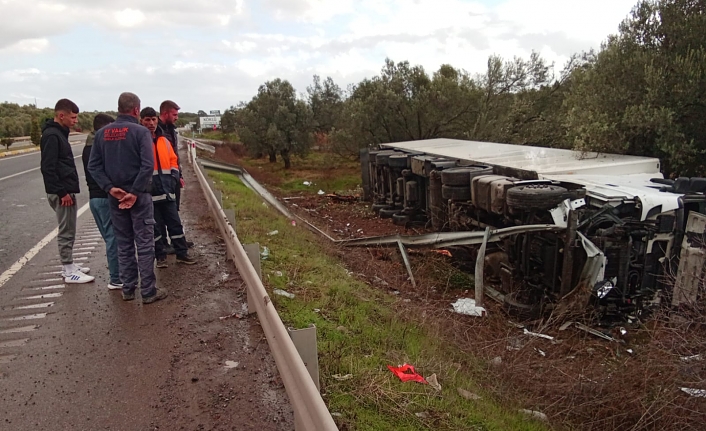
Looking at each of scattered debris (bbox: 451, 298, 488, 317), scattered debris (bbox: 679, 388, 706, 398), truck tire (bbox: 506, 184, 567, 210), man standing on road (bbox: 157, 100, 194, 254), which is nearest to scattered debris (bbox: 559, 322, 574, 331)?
scattered debris (bbox: 451, 298, 488, 317)

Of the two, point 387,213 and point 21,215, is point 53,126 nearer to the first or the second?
point 21,215

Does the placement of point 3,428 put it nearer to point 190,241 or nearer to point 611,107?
point 190,241

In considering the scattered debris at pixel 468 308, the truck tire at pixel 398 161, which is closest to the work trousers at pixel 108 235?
the scattered debris at pixel 468 308

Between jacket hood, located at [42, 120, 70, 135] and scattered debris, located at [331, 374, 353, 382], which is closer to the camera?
scattered debris, located at [331, 374, 353, 382]

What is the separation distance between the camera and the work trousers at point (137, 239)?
14.7ft

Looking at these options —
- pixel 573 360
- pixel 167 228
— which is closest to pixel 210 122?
pixel 167 228

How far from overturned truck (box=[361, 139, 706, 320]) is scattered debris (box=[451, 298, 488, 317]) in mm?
451

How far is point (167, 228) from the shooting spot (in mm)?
5699

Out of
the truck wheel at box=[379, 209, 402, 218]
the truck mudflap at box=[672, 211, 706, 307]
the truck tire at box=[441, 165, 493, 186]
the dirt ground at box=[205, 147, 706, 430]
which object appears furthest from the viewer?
the truck wheel at box=[379, 209, 402, 218]

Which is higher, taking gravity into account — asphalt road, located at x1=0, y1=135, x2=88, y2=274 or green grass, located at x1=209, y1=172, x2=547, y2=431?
asphalt road, located at x1=0, y1=135, x2=88, y2=274

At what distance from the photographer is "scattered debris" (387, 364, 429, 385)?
3547 millimetres

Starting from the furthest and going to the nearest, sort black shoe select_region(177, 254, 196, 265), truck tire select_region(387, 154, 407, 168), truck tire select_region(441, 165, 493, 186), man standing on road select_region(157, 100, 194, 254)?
1. truck tire select_region(387, 154, 407, 168)
2. truck tire select_region(441, 165, 493, 186)
3. man standing on road select_region(157, 100, 194, 254)
4. black shoe select_region(177, 254, 196, 265)

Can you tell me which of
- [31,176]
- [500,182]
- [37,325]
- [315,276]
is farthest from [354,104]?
[37,325]

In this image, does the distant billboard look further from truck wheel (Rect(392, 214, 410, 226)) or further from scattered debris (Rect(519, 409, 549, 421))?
scattered debris (Rect(519, 409, 549, 421))
